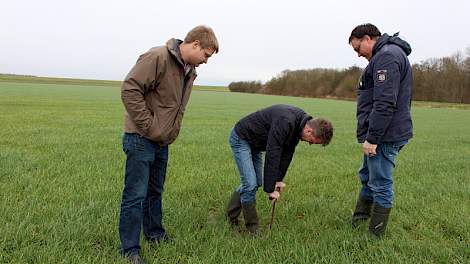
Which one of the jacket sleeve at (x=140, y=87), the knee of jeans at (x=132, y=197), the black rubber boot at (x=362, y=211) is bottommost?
the black rubber boot at (x=362, y=211)

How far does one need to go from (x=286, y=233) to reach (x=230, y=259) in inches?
37.8

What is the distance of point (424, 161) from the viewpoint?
9.54m

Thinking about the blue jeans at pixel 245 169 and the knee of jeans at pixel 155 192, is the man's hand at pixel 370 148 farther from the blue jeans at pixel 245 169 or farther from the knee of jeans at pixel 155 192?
the knee of jeans at pixel 155 192

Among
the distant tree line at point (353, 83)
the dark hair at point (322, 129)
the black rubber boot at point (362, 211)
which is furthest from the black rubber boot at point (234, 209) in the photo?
the distant tree line at point (353, 83)

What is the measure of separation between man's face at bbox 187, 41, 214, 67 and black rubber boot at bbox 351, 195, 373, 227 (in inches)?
115

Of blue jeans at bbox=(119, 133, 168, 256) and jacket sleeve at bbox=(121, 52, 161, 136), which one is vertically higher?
jacket sleeve at bbox=(121, 52, 161, 136)

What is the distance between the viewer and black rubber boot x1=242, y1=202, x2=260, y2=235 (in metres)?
4.32

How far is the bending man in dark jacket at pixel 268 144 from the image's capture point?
3.85 meters

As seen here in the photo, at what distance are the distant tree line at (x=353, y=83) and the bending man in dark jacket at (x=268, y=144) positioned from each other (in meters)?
66.3

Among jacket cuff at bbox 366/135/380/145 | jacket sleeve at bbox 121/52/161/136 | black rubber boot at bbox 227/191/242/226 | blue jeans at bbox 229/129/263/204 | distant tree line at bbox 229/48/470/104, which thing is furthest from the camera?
distant tree line at bbox 229/48/470/104

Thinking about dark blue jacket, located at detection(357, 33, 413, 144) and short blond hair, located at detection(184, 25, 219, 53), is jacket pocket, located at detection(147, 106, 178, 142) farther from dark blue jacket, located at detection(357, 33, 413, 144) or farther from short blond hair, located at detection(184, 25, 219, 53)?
dark blue jacket, located at detection(357, 33, 413, 144)

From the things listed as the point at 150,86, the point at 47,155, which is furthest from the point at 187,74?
the point at 47,155

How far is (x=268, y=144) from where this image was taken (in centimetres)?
389

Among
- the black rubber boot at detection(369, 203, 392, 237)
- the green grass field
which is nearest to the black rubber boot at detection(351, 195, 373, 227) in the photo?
the green grass field
